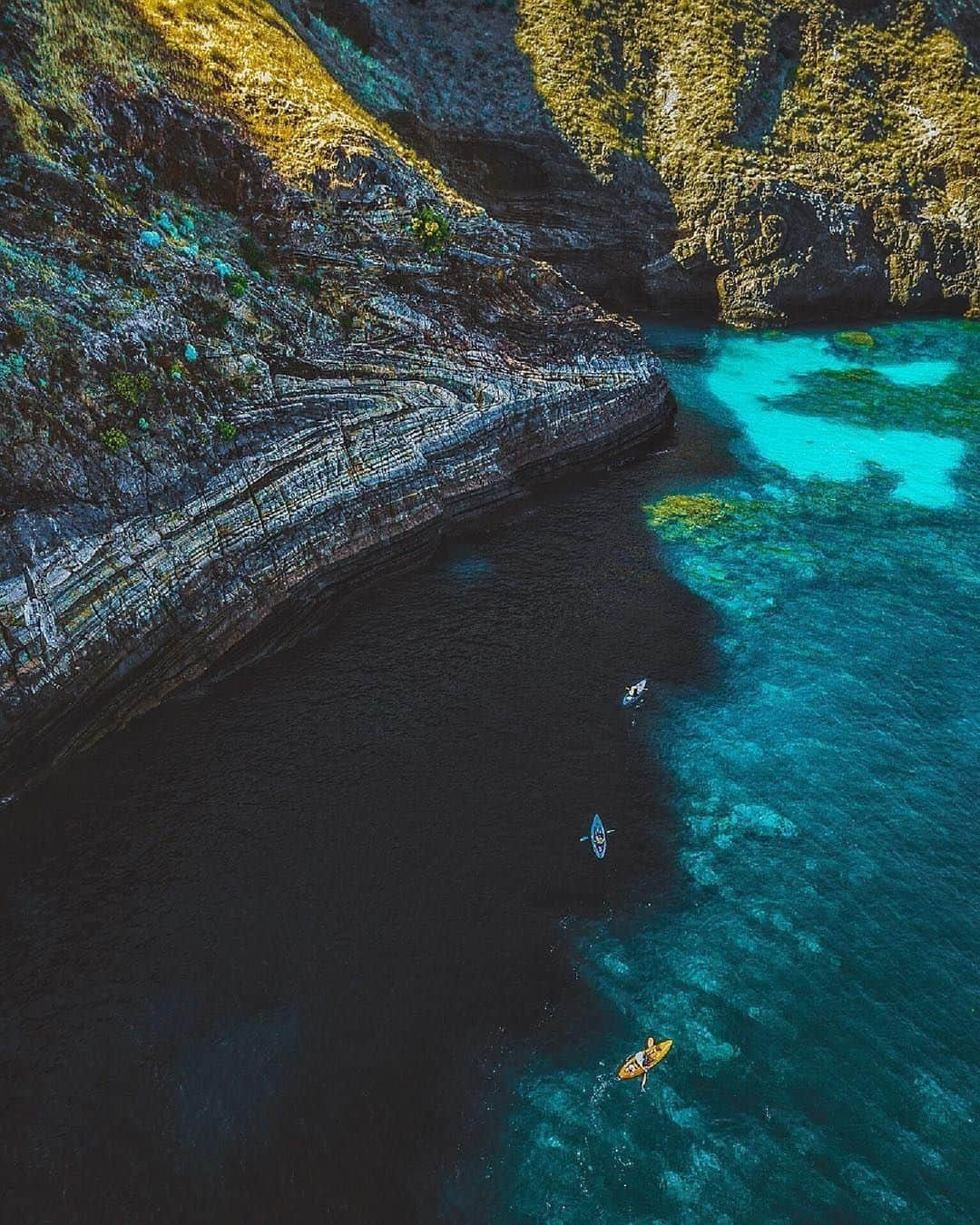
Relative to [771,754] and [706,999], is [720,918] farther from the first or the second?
[771,754]

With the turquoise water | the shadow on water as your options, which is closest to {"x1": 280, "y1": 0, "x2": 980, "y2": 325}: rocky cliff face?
the turquoise water

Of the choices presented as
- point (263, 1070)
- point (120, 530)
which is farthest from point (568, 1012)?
point (120, 530)

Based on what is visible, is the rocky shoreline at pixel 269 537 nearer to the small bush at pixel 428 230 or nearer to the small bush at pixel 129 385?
the small bush at pixel 129 385

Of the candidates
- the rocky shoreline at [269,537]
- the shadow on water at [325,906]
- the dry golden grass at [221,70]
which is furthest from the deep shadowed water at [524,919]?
the dry golden grass at [221,70]

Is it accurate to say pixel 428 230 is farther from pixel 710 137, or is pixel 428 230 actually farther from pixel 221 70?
pixel 710 137

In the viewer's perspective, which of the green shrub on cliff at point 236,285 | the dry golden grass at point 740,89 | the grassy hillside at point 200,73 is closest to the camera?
the grassy hillside at point 200,73

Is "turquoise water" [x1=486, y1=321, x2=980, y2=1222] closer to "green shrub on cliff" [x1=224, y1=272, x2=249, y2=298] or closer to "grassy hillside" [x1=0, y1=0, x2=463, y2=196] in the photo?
"green shrub on cliff" [x1=224, y1=272, x2=249, y2=298]

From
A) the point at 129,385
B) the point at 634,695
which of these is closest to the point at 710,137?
the point at 129,385
